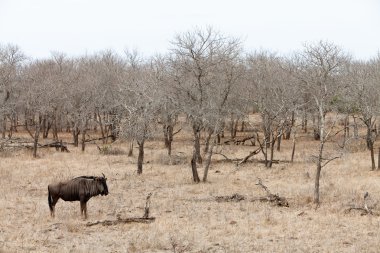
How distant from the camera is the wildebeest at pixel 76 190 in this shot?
1655 centimetres

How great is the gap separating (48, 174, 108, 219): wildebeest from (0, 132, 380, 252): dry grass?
572mm

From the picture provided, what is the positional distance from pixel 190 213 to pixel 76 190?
4.30 m

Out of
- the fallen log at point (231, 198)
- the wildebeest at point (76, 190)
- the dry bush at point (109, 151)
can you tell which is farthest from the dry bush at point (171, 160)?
the wildebeest at point (76, 190)

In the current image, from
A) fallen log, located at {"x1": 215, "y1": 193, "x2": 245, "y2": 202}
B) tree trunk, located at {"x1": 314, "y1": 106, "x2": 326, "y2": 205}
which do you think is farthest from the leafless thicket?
fallen log, located at {"x1": 215, "y1": 193, "x2": 245, "y2": 202}

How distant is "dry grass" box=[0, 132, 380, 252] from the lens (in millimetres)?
13141

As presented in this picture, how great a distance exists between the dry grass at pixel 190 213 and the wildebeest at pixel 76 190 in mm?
572

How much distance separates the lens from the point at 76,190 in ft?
54.9

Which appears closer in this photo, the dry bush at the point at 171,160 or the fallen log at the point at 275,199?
the fallen log at the point at 275,199

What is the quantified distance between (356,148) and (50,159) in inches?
1061

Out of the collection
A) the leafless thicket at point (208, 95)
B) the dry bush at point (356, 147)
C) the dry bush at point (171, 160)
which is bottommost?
the dry bush at point (171, 160)

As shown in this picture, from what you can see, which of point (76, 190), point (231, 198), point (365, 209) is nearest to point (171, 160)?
point (231, 198)

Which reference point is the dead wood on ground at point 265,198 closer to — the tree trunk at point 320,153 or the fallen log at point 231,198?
the fallen log at point 231,198

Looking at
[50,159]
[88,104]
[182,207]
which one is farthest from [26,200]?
[88,104]

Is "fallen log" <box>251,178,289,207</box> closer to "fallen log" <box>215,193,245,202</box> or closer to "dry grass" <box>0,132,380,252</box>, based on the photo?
"dry grass" <box>0,132,380,252</box>
